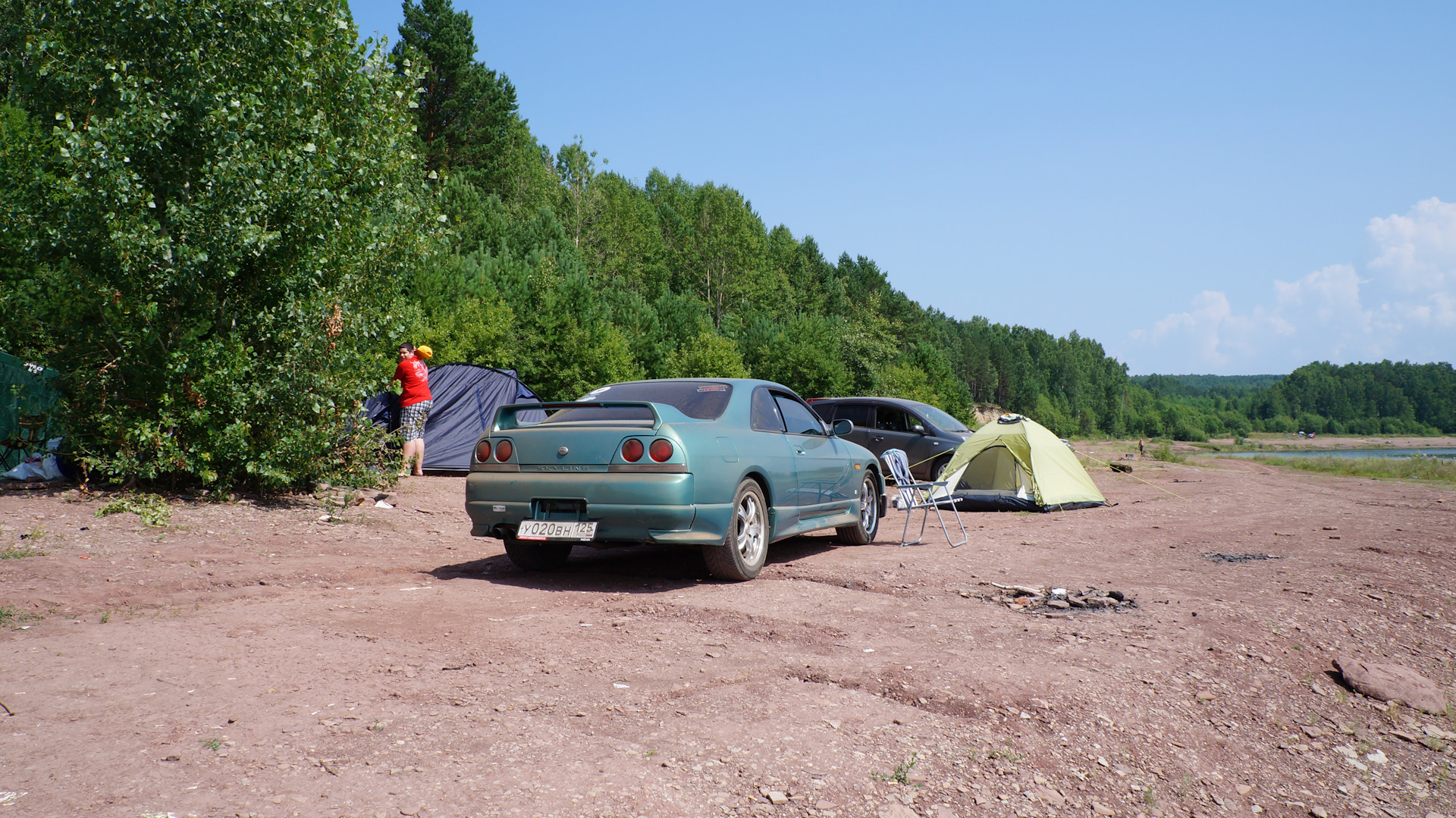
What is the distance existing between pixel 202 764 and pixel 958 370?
115 metres

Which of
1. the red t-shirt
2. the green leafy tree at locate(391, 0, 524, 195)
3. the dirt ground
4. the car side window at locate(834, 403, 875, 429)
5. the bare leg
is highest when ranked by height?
the green leafy tree at locate(391, 0, 524, 195)

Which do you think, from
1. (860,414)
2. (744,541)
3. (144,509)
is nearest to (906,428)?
(860,414)

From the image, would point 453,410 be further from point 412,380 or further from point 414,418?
point 412,380

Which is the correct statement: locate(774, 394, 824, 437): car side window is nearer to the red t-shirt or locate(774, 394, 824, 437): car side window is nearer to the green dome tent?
the green dome tent

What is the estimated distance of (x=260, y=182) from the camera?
8.65 meters

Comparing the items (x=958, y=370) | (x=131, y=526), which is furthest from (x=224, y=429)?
(x=958, y=370)

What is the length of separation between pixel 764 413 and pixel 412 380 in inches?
279

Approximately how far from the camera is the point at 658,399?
6.93 metres

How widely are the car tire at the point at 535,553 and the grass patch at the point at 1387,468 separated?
26266 mm

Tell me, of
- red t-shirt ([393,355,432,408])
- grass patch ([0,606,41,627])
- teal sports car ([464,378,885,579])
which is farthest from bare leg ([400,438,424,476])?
grass patch ([0,606,41,627])

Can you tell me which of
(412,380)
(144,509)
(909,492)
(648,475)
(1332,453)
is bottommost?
(1332,453)

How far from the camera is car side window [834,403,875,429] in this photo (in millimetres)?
15828

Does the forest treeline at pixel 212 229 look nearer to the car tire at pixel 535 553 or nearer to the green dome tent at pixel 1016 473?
the car tire at pixel 535 553

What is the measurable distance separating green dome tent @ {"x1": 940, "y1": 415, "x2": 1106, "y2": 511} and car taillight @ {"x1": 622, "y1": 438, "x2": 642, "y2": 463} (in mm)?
7426
